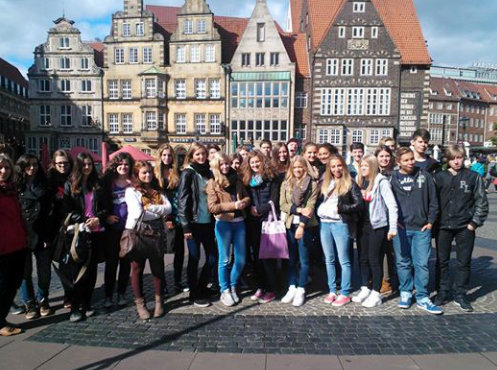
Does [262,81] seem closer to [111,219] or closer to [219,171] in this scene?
[219,171]

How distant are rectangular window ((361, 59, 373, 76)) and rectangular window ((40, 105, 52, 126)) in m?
27.8

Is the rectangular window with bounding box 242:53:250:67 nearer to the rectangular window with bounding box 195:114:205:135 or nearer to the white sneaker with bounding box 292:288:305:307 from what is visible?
the rectangular window with bounding box 195:114:205:135

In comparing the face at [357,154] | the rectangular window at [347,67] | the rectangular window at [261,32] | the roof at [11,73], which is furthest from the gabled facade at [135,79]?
the roof at [11,73]

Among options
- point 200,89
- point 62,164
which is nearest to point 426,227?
point 62,164

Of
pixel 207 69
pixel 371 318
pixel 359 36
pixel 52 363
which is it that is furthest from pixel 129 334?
pixel 359 36

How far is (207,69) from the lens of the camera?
29.9 meters

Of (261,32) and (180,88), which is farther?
(180,88)

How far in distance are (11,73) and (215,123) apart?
150 feet

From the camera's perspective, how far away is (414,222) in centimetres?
443

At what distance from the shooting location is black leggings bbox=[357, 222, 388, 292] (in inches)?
182

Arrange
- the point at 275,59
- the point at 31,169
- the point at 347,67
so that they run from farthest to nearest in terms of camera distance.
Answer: the point at 275,59 < the point at 347,67 < the point at 31,169

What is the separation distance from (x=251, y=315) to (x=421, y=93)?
1207 inches

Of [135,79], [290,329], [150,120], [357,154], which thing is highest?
[135,79]

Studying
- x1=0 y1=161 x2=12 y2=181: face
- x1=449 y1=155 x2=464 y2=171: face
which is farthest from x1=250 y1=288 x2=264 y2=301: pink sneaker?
x1=0 y1=161 x2=12 y2=181: face
